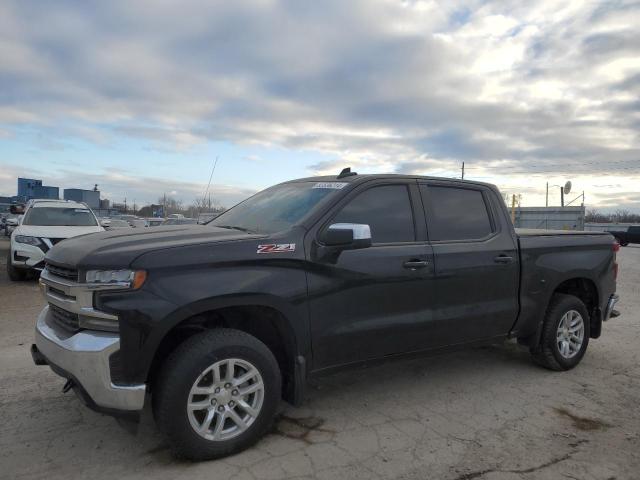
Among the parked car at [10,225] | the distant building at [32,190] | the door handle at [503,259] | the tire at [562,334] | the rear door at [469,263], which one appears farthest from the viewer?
the distant building at [32,190]

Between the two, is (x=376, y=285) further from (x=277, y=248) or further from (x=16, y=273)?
(x=16, y=273)

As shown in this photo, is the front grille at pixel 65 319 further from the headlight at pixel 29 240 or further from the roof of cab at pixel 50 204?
the roof of cab at pixel 50 204

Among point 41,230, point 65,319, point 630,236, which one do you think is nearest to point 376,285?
point 65,319

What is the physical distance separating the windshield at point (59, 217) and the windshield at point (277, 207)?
7.67 m

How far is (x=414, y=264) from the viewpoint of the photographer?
3865 mm

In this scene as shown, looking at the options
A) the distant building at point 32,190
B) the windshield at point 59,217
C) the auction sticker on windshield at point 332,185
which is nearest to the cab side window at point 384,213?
the auction sticker on windshield at point 332,185

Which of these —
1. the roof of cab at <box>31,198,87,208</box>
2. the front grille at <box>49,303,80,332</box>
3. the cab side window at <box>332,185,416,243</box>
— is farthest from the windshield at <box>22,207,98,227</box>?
the cab side window at <box>332,185,416,243</box>

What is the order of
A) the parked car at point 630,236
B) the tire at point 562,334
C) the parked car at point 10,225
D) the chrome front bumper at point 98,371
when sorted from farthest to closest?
the parked car at point 630,236, the parked car at point 10,225, the tire at point 562,334, the chrome front bumper at point 98,371

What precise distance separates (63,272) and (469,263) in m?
3.11

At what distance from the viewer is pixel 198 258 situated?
3.00m

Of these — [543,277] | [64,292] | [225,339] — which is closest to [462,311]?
[543,277]

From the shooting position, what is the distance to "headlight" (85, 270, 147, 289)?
2.83 meters

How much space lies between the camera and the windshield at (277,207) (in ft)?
12.1

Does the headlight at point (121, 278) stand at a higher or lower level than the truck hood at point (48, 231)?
lower
